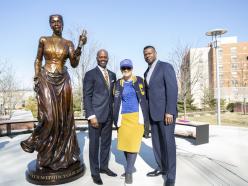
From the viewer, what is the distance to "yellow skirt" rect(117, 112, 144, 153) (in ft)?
10.7

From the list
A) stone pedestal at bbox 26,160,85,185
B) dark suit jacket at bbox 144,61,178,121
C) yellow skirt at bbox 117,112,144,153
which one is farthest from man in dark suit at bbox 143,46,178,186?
stone pedestal at bbox 26,160,85,185

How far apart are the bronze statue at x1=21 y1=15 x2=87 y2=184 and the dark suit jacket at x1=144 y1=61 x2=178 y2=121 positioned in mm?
1173

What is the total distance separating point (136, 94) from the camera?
3260 mm

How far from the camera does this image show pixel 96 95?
10.9 ft

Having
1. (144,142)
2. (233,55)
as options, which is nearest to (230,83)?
(233,55)

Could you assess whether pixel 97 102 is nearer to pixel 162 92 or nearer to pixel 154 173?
pixel 162 92

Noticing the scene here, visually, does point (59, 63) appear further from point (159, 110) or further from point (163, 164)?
point (163, 164)

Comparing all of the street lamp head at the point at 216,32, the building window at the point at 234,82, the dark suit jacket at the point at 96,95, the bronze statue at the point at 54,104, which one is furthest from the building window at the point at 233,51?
the bronze statue at the point at 54,104

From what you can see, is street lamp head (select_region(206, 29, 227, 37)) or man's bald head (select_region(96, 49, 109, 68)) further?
street lamp head (select_region(206, 29, 227, 37))

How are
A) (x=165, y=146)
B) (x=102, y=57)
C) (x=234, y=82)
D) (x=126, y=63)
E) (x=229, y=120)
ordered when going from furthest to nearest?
(x=234, y=82) < (x=229, y=120) < (x=102, y=57) < (x=165, y=146) < (x=126, y=63)

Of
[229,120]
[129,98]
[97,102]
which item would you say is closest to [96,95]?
[97,102]

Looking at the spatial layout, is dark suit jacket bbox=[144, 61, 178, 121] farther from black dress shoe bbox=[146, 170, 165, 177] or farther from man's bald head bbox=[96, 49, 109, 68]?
black dress shoe bbox=[146, 170, 165, 177]

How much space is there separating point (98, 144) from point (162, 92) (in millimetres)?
1244

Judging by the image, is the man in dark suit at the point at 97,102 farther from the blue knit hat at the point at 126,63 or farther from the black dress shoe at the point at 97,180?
the blue knit hat at the point at 126,63
